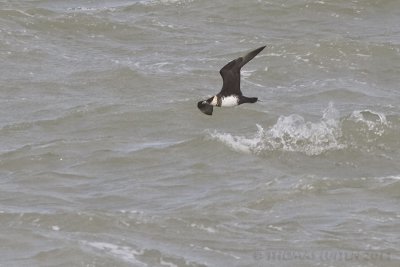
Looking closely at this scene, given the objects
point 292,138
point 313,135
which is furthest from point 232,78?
point 313,135

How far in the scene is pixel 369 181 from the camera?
608 inches

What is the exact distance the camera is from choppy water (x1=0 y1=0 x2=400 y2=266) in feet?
44.3

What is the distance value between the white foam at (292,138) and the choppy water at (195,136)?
29mm

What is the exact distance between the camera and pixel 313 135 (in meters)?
17.1

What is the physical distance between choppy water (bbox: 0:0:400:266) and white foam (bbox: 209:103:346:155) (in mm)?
29

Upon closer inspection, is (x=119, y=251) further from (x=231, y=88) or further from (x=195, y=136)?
(x=195, y=136)

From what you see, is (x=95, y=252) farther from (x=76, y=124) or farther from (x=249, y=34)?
(x=249, y=34)

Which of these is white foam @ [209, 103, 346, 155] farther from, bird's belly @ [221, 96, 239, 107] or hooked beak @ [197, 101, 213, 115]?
bird's belly @ [221, 96, 239, 107]

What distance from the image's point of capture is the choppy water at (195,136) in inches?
531

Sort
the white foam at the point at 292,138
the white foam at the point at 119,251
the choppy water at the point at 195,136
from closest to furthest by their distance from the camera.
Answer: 1. the white foam at the point at 119,251
2. the choppy water at the point at 195,136
3. the white foam at the point at 292,138

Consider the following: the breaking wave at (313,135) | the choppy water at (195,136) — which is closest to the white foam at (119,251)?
the choppy water at (195,136)

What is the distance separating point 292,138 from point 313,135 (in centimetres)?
30

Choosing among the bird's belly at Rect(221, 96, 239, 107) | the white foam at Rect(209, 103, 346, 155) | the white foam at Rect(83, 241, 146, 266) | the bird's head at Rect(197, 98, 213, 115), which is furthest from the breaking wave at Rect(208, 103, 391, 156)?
the white foam at Rect(83, 241, 146, 266)

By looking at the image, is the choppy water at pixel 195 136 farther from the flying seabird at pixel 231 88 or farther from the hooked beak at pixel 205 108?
the flying seabird at pixel 231 88
